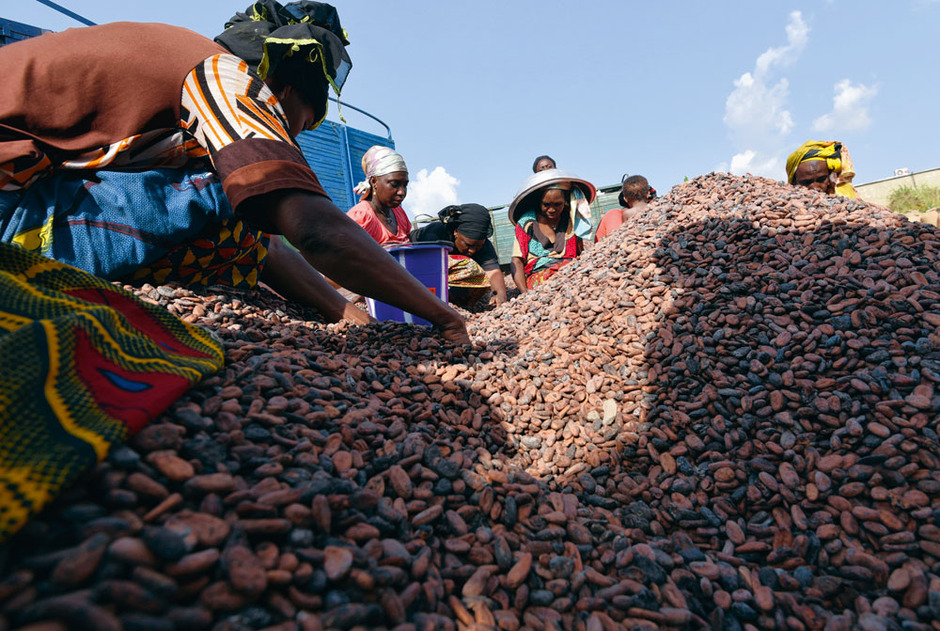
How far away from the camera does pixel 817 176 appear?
16.4 feet

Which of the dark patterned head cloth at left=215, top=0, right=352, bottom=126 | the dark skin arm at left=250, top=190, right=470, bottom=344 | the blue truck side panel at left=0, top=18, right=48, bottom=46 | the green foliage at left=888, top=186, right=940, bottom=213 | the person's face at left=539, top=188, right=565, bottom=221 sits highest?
the green foliage at left=888, top=186, right=940, bottom=213

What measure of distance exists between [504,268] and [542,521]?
26.8 ft

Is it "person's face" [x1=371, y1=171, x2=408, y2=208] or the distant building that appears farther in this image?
the distant building

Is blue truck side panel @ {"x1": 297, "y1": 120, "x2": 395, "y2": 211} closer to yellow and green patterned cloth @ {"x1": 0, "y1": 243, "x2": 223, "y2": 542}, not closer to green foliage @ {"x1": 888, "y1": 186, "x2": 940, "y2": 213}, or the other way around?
yellow and green patterned cloth @ {"x1": 0, "y1": 243, "x2": 223, "y2": 542}

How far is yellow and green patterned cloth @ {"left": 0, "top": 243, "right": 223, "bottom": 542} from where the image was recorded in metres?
0.66

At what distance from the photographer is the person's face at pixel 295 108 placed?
6.48ft

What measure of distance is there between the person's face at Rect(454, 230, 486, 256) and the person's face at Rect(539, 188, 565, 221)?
78 centimetres

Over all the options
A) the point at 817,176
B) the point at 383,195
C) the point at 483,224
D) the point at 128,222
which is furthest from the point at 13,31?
the point at 817,176

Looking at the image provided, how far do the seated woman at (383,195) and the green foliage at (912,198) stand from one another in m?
12.6

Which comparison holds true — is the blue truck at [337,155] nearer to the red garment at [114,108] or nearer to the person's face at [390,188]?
the person's face at [390,188]

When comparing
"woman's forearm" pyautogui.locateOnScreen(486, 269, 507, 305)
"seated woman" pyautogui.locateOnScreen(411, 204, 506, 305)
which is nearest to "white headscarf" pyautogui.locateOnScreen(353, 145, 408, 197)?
"seated woman" pyautogui.locateOnScreen(411, 204, 506, 305)

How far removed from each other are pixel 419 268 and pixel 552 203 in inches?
84.5

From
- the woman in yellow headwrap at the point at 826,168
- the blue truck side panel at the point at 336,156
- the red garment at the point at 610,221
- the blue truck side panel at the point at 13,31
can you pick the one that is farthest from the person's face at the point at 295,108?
the blue truck side panel at the point at 336,156

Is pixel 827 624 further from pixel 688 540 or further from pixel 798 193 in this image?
pixel 798 193
